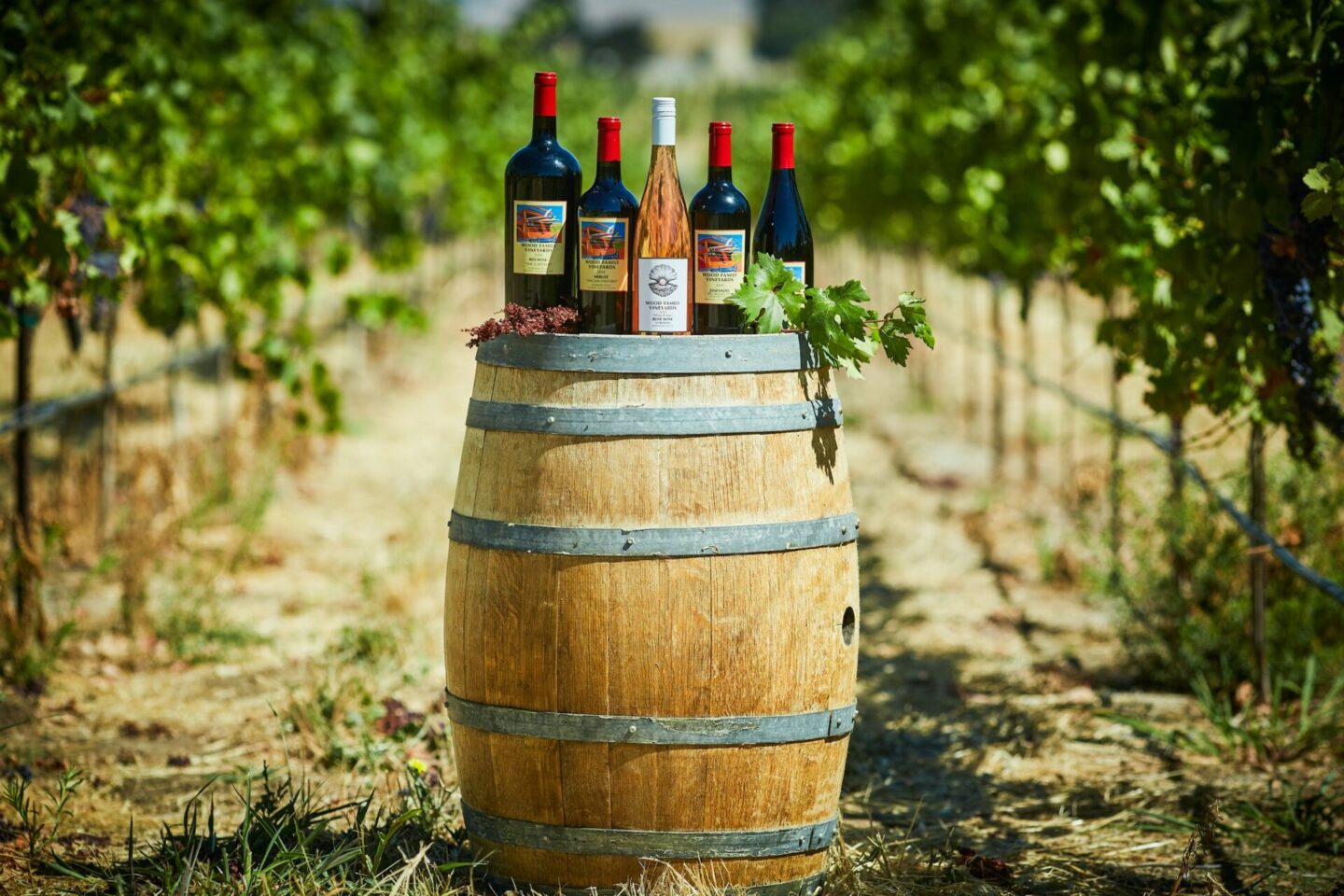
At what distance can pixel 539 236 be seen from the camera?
10.1ft

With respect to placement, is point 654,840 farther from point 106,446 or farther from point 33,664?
point 106,446

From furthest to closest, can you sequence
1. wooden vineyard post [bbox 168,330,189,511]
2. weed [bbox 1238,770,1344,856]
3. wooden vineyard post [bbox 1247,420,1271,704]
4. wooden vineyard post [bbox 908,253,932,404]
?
wooden vineyard post [bbox 908,253,932,404] → wooden vineyard post [bbox 168,330,189,511] → wooden vineyard post [bbox 1247,420,1271,704] → weed [bbox 1238,770,1344,856]

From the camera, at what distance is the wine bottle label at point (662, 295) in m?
2.97

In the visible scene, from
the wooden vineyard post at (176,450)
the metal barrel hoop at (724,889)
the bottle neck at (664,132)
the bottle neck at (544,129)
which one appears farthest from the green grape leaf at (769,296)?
the wooden vineyard post at (176,450)

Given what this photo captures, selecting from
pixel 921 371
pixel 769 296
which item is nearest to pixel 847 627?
pixel 769 296

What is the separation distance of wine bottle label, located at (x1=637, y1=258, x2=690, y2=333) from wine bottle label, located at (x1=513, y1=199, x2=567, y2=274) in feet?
0.72

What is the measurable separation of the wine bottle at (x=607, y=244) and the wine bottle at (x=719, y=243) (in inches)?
6.1

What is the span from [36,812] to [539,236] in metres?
1.83

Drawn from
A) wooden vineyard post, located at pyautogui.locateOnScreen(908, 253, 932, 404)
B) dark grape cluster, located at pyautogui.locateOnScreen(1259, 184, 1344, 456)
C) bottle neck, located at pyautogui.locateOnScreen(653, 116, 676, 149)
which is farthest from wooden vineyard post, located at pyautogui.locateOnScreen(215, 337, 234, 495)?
wooden vineyard post, located at pyautogui.locateOnScreen(908, 253, 932, 404)

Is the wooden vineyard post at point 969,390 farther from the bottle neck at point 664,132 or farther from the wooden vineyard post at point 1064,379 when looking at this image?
the bottle neck at point 664,132

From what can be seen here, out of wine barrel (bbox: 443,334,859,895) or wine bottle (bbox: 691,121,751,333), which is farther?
wine bottle (bbox: 691,121,751,333)

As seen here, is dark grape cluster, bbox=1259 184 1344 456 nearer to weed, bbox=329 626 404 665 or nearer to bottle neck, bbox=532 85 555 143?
bottle neck, bbox=532 85 555 143

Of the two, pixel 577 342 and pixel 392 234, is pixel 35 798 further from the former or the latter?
pixel 392 234

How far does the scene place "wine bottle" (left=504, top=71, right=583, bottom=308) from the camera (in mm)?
3049
